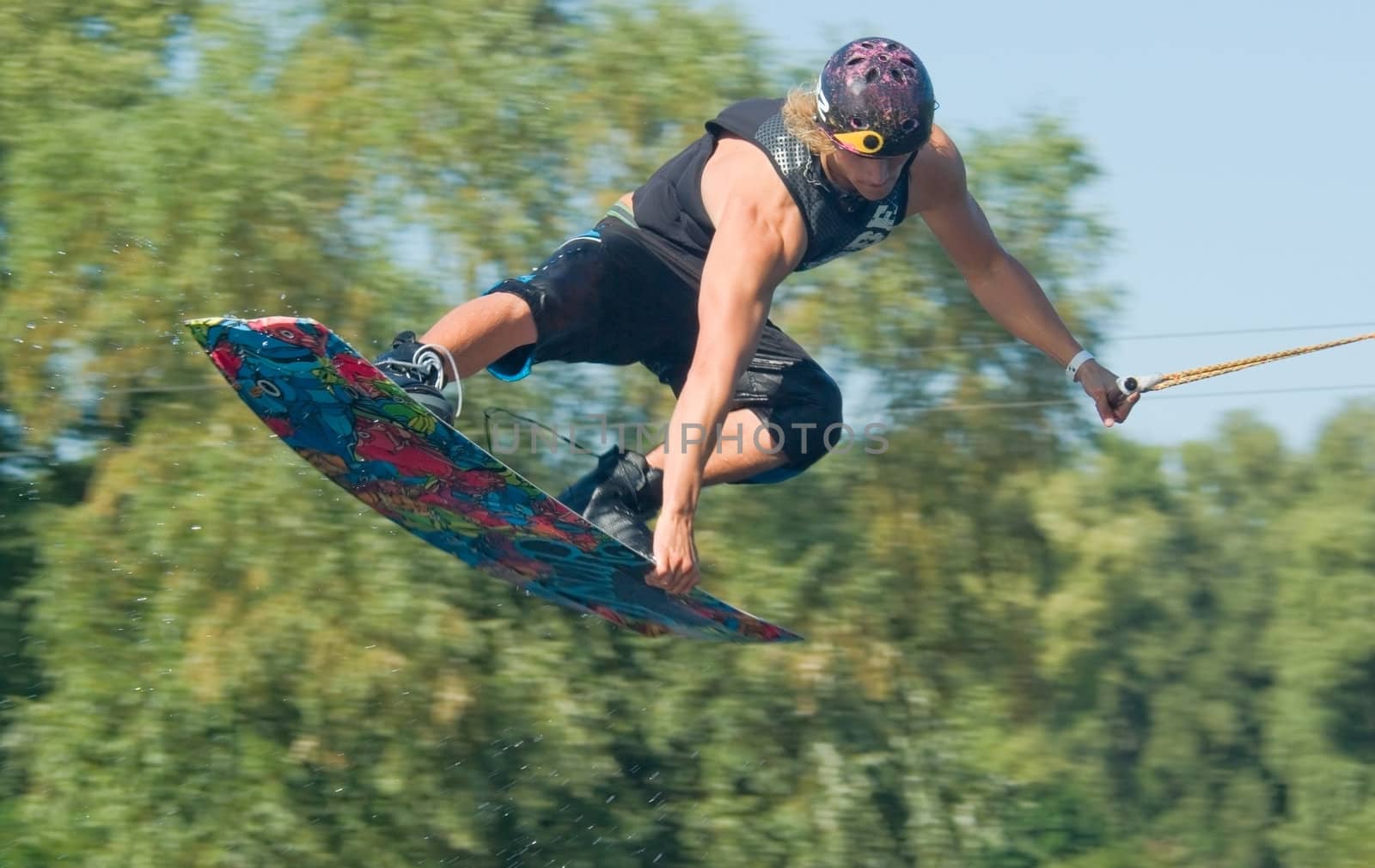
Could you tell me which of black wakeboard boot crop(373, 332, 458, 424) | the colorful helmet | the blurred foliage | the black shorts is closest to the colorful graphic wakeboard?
black wakeboard boot crop(373, 332, 458, 424)

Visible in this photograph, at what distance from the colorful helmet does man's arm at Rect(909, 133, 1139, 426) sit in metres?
0.41

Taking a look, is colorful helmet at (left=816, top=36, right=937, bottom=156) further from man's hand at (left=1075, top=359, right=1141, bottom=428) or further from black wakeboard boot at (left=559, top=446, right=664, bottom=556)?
black wakeboard boot at (left=559, top=446, right=664, bottom=556)

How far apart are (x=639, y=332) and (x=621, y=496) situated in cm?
50

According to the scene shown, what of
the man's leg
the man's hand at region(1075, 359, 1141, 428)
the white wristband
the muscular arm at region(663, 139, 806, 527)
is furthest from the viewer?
the white wristband

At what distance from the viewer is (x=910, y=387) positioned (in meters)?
10.8

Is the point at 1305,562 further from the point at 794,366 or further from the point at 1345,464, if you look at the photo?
the point at 794,366

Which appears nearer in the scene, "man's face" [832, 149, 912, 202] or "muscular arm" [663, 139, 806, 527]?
"muscular arm" [663, 139, 806, 527]

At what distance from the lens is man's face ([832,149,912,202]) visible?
4699 millimetres

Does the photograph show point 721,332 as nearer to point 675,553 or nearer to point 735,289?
point 735,289

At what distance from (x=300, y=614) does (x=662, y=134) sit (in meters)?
3.73

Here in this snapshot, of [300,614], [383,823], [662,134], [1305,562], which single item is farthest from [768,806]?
[1305,562]

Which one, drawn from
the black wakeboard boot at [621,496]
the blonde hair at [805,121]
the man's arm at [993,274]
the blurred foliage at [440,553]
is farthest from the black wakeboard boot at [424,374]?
the blurred foliage at [440,553]

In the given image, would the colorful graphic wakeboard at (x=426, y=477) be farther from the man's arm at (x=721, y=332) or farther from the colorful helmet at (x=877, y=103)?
the colorful helmet at (x=877, y=103)

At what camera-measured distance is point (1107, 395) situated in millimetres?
5062
